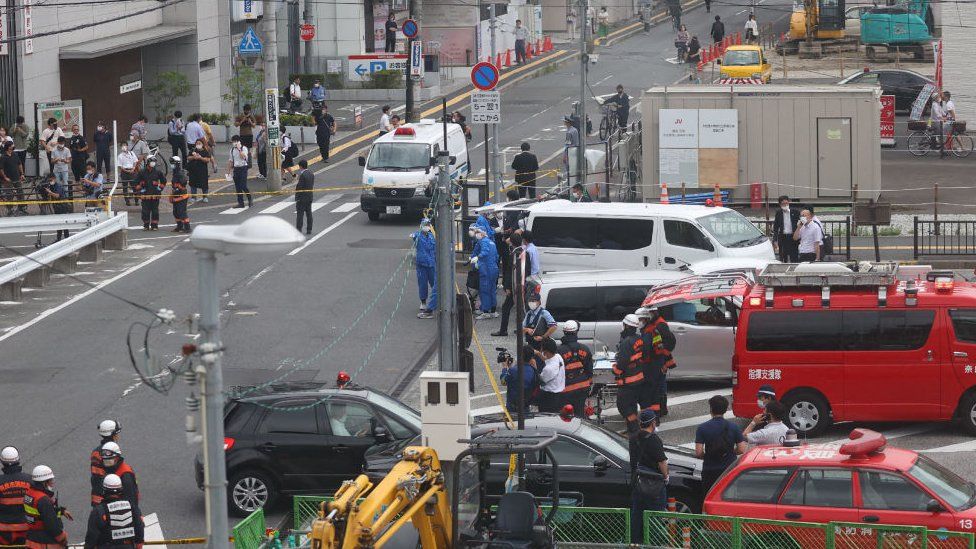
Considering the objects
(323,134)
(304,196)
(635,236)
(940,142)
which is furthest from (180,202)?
(940,142)

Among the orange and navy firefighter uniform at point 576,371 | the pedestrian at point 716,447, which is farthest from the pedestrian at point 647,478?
the orange and navy firefighter uniform at point 576,371

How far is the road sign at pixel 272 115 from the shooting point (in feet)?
124

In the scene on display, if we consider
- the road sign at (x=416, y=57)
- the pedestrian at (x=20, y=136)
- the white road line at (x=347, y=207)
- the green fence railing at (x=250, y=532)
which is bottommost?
the green fence railing at (x=250, y=532)

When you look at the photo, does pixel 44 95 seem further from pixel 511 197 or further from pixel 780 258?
pixel 780 258

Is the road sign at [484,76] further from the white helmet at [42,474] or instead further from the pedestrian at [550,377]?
the white helmet at [42,474]

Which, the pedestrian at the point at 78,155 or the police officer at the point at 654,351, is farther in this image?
the pedestrian at the point at 78,155

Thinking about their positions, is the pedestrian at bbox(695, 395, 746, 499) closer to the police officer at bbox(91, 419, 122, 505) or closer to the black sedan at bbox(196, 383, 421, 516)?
the black sedan at bbox(196, 383, 421, 516)

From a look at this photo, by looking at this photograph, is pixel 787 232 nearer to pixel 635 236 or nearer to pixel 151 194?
pixel 635 236

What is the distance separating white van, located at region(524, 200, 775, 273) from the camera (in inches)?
996

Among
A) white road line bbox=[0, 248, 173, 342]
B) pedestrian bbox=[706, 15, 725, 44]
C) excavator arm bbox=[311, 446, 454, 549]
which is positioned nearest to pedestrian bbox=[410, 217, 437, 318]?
white road line bbox=[0, 248, 173, 342]

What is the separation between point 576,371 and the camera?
19312mm

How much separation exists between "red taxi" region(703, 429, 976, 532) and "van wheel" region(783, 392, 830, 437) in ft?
15.5

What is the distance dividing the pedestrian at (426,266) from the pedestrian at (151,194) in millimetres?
9540

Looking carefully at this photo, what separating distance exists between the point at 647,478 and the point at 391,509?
3095 millimetres
